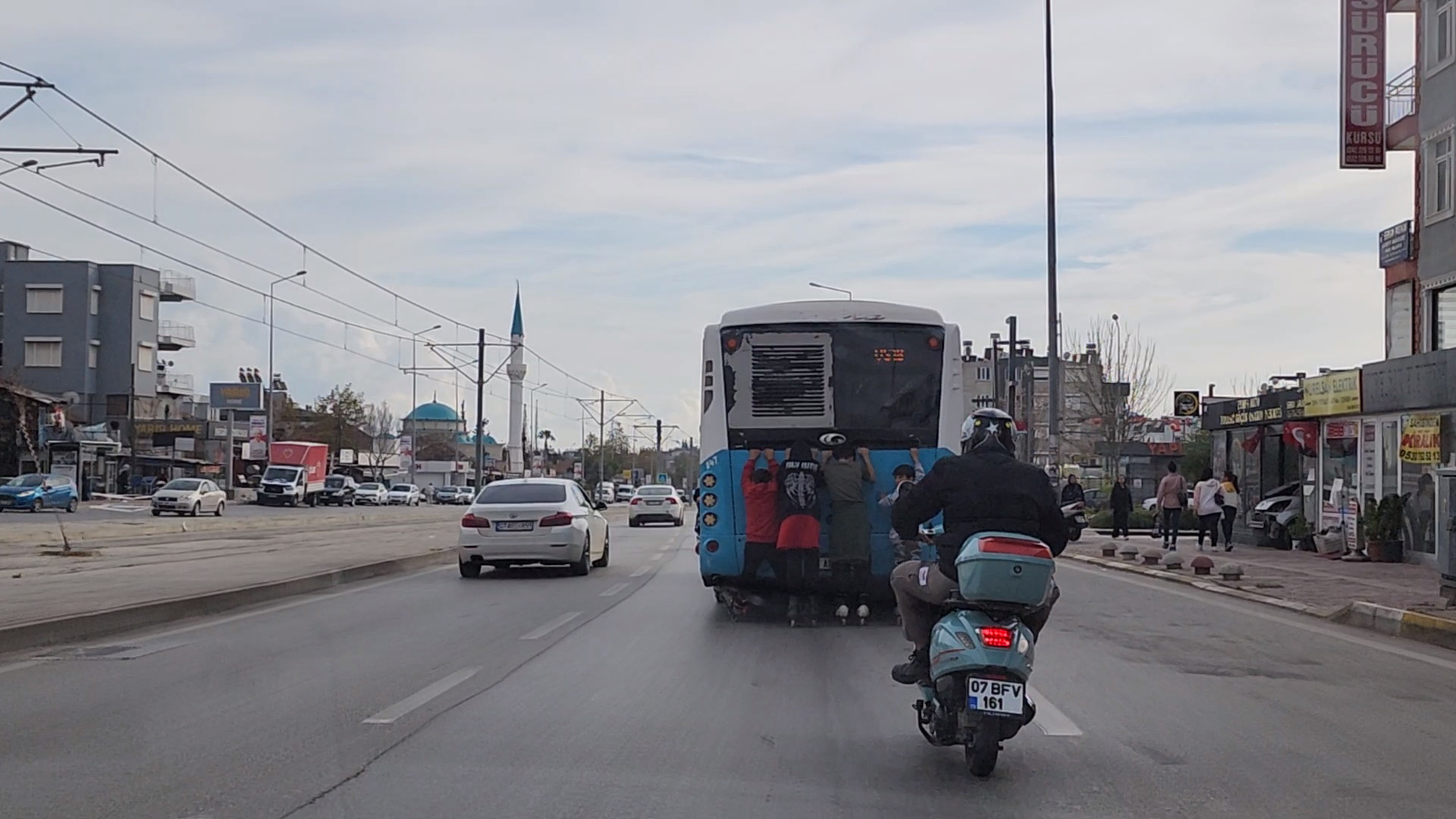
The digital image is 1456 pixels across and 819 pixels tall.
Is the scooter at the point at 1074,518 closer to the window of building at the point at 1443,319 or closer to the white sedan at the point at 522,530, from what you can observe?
the white sedan at the point at 522,530

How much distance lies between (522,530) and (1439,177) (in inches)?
724

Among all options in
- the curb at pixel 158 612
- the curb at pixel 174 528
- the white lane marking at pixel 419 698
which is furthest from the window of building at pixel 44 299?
the white lane marking at pixel 419 698

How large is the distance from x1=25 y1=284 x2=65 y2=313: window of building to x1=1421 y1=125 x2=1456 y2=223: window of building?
7377cm

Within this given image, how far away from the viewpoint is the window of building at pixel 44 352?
80375 mm

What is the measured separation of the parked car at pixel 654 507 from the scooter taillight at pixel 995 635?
132 ft

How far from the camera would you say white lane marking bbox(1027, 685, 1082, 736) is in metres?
7.94

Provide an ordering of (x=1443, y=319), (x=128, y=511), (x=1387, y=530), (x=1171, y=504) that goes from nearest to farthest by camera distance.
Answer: (x=1387, y=530) < (x=1443, y=319) < (x=1171, y=504) < (x=128, y=511)

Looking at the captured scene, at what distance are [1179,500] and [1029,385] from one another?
21376 mm

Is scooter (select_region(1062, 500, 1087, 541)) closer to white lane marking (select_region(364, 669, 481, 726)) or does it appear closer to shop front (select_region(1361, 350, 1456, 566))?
white lane marking (select_region(364, 669, 481, 726))

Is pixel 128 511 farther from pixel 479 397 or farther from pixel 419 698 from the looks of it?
pixel 419 698

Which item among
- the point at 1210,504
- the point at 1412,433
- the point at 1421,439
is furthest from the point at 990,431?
the point at 1210,504

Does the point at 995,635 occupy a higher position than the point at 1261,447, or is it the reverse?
the point at 1261,447

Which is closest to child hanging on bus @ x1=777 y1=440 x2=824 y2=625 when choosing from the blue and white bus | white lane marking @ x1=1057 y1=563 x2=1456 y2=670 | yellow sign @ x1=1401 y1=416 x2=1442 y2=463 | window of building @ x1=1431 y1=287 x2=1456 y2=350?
the blue and white bus

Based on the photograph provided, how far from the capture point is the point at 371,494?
270 ft
